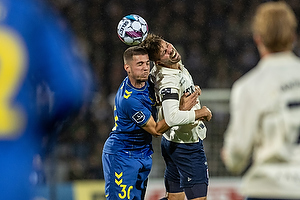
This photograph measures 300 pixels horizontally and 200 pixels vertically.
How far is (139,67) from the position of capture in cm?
466

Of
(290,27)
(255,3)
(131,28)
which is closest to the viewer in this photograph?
(290,27)

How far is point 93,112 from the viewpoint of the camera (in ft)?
34.3

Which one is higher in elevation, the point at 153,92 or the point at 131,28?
the point at 131,28

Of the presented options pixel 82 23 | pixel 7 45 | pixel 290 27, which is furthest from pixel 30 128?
pixel 82 23

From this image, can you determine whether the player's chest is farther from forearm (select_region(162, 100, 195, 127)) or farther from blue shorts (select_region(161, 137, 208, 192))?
blue shorts (select_region(161, 137, 208, 192))

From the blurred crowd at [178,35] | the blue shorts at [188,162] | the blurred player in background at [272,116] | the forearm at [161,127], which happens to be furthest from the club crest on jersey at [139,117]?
the blurred crowd at [178,35]

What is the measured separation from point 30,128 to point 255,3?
39.2 ft

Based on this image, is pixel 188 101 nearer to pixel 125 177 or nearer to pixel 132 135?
pixel 132 135

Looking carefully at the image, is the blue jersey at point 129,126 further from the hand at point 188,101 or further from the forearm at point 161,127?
the hand at point 188,101

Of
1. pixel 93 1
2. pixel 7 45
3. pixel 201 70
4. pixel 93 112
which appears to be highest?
pixel 93 1

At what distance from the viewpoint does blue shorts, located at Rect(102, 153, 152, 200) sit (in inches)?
184

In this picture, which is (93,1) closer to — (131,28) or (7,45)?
(131,28)

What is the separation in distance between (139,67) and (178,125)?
652mm

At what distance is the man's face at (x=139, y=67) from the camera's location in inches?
184
